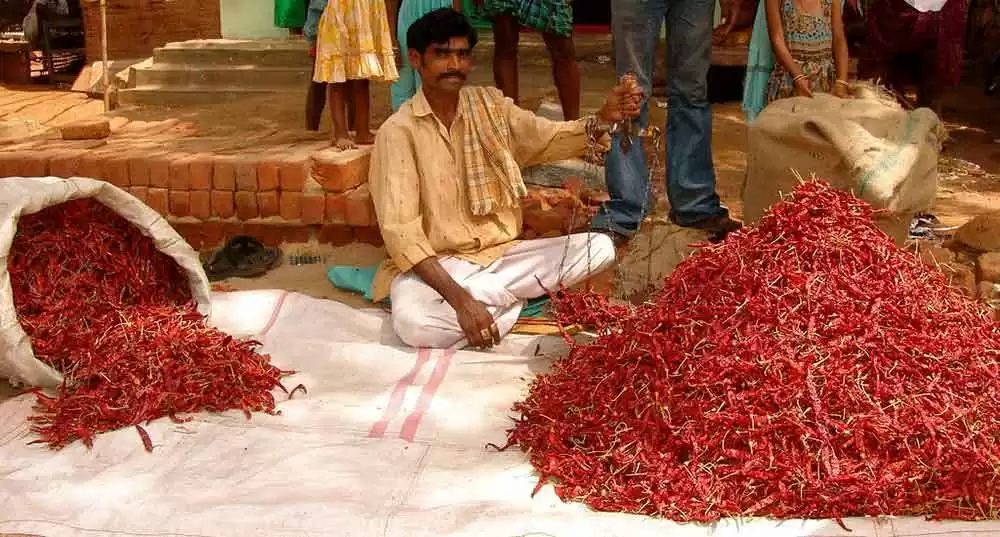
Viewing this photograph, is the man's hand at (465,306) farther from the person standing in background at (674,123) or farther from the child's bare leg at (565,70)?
the child's bare leg at (565,70)

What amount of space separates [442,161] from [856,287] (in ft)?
5.86

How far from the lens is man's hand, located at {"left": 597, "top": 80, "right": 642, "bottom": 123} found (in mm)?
3596

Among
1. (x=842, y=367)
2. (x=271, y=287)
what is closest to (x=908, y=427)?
(x=842, y=367)

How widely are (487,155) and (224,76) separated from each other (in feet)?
16.9

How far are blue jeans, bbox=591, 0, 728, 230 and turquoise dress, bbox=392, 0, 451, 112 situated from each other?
1014 millimetres

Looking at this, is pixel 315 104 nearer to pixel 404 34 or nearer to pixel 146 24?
pixel 404 34

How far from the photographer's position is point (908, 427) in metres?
2.49

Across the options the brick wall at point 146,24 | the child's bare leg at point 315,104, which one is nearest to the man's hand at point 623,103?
the child's bare leg at point 315,104

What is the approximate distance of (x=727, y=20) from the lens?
24.9 feet

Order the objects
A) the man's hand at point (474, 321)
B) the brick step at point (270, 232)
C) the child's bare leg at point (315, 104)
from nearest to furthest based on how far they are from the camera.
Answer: the man's hand at point (474, 321) < the brick step at point (270, 232) < the child's bare leg at point (315, 104)

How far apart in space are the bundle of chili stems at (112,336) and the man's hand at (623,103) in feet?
4.96

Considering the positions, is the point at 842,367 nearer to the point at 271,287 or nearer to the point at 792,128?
the point at 792,128

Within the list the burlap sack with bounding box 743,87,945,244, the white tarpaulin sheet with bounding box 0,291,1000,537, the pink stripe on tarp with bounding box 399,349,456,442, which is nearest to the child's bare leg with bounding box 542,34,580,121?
the burlap sack with bounding box 743,87,945,244

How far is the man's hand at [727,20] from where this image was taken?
7.46 metres
